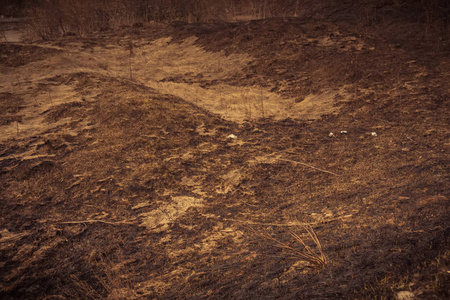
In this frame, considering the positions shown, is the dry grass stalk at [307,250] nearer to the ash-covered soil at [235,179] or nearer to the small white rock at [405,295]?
the ash-covered soil at [235,179]

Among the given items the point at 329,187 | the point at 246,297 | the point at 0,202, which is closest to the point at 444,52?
the point at 329,187

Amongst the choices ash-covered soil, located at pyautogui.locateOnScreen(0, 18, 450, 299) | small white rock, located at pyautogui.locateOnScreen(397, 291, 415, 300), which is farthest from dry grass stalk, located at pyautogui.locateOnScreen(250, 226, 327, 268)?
small white rock, located at pyautogui.locateOnScreen(397, 291, 415, 300)

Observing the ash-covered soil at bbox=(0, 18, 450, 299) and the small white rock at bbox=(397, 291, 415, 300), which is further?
the ash-covered soil at bbox=(0, 18, 450, 299)

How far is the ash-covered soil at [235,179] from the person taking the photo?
68.5 inches

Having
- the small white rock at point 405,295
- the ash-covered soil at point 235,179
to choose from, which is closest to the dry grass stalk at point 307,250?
the ash-covered soil at point 235,179

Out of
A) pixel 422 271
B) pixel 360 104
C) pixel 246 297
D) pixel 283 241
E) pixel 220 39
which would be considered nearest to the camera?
pixel 422 271

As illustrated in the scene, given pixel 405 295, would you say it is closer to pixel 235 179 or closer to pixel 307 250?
pixel 307 250

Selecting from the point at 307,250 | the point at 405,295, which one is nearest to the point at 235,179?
the point at 307,250

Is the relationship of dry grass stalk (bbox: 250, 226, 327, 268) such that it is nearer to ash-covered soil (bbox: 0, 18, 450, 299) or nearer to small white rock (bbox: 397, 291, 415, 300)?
ash-covered soil (bbox: 0, 18, 450, 299)

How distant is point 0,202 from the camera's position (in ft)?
8.42

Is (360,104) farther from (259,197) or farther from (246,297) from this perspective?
(246,297)

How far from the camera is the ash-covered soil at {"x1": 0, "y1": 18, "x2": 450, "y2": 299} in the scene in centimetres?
174

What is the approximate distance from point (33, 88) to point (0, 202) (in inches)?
111

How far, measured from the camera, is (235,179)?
2.87m
